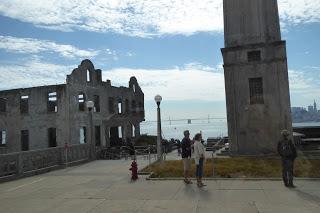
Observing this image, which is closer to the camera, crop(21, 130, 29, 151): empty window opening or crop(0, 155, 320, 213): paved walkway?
crop(0, 155, 320, 213): paved walkway

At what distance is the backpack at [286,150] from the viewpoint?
493 inches

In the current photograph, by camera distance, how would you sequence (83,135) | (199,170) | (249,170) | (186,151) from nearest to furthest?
(199,170)
(186,151)
(249,170)
(83,135)

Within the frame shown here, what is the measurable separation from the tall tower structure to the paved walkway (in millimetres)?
9442

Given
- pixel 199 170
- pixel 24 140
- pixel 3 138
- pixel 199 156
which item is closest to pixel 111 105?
pixel 24 140

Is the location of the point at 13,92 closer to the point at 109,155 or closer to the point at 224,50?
the point at 109,155

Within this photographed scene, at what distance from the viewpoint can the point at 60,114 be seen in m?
37.0

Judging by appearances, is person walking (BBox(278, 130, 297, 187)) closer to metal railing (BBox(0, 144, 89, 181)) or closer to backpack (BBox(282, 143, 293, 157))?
backpack (BBox(282, 143, 293, 157))

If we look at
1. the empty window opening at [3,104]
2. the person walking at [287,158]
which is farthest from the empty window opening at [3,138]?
the person walking at [287,158]

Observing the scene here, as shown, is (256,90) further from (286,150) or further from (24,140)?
(24,140)

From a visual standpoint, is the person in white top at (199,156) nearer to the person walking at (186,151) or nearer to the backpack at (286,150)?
the person walking at (186,151)

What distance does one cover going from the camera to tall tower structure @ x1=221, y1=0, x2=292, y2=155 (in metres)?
22.3

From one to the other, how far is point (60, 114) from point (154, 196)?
2706 cm

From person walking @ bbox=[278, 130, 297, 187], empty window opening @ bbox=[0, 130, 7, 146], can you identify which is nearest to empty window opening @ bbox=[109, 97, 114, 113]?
empty window opening @ bbox=[0, 130, 7, 146]

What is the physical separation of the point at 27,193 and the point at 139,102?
37.0m
